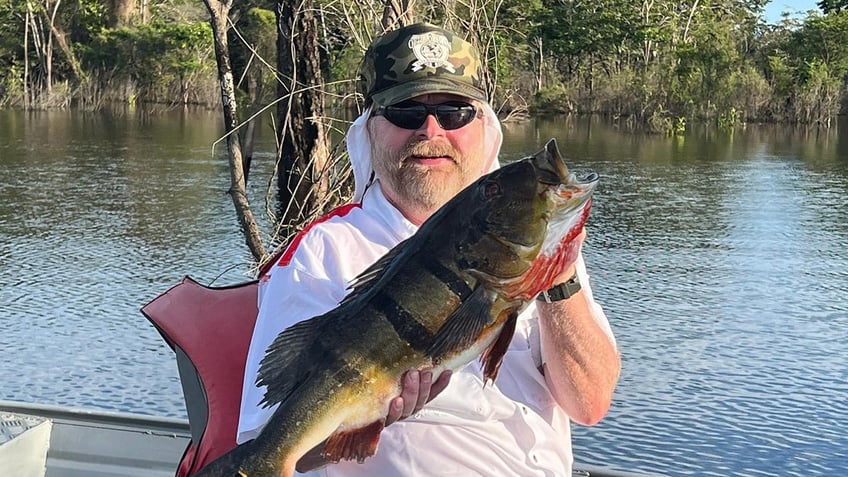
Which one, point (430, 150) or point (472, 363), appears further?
point (430, 150)

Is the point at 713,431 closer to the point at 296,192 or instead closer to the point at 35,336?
the point at 296,192

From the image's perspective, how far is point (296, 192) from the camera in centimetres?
566

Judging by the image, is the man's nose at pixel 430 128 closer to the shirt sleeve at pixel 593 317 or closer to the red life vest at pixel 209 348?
the red life vest at pixel 209 348

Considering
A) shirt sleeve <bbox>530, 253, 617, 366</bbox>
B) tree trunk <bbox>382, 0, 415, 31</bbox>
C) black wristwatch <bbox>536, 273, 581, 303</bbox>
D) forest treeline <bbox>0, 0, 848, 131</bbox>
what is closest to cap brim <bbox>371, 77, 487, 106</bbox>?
shirt sleeve <bbox>530, 253, 617, 366</bbox>

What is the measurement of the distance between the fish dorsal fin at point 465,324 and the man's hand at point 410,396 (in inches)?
2.5

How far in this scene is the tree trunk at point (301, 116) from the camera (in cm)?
560

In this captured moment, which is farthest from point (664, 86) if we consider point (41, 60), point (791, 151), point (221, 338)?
point (221, 338)

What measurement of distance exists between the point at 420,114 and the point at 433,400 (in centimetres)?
70

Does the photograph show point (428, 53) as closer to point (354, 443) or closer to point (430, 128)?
point (430, 128)

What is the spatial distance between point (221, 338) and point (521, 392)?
89 cm

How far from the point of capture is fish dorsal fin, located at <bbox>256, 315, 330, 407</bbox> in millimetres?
2068

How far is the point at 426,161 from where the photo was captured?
2.57 metres

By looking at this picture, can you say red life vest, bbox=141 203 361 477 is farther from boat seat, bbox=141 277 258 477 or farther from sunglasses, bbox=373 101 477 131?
sunglasses, bbox=373 101 477 131

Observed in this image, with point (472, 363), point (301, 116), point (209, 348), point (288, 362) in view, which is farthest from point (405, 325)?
point (301, 116)
